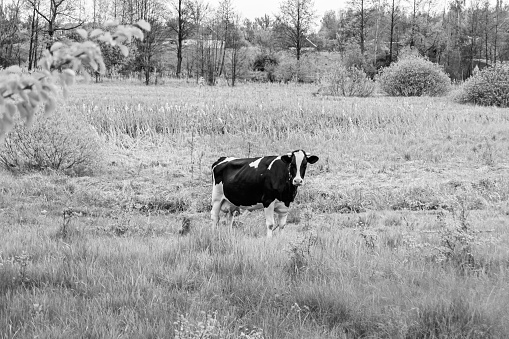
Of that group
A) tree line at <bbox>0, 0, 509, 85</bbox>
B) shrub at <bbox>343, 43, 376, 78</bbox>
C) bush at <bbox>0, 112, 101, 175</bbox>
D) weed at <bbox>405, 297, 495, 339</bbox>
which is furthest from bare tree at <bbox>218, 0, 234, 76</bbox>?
weed at <bbox>405, 297, 495, 339</bbox>

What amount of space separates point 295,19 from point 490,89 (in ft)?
106

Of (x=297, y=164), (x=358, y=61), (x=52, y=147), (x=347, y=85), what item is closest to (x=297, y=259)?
(x=297, y=164)

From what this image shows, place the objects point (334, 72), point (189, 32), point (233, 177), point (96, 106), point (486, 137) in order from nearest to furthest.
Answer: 1. point (233, 177)
2. point (486, 137)
3. point (96, 106)
4. point (334, 72)
5. point (189, 32)

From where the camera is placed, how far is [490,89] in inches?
1015

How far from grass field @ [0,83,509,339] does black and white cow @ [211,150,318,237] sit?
0.40m

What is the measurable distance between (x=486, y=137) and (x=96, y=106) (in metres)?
12.1

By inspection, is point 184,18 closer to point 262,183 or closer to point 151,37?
point 151,37

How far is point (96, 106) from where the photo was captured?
17969 mm

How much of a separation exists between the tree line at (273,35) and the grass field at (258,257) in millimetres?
34817

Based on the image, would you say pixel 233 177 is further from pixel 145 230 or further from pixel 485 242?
pixel 485 242

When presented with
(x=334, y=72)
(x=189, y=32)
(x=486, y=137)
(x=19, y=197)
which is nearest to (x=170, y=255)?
(x=19, y=197)

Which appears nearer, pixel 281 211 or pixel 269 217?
pixel 269 217

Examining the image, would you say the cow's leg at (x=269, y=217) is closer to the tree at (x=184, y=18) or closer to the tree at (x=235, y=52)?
the tree at (x=235, y=52)

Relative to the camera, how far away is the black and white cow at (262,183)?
7379mm
